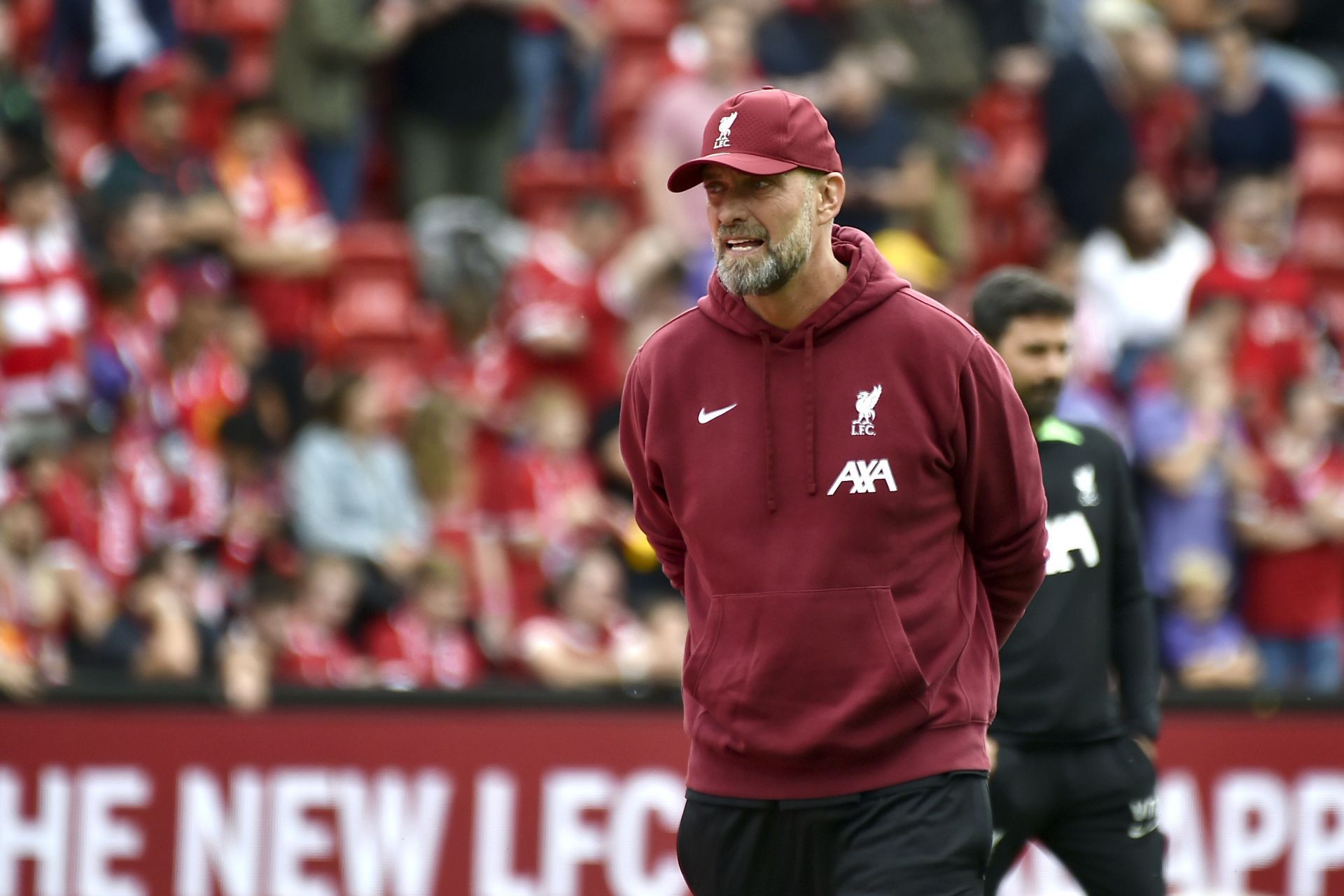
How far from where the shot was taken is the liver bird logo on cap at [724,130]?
452cm

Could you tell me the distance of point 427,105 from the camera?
41.9 feet

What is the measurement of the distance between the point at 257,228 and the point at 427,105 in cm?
157

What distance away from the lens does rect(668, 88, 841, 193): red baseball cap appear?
448 cm

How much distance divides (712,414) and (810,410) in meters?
0.23

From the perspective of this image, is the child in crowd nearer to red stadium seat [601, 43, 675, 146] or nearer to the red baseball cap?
red stadium seat [601, 43, 675, 146]

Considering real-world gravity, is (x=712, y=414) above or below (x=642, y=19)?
below

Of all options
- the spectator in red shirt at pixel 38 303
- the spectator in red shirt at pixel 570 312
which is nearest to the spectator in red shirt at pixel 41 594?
the spectator in red shirt at pixel 38 303

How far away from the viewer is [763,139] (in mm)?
4496

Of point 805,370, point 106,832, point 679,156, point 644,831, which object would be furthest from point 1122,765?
point 679,156

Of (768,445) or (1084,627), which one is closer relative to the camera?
(768,445)

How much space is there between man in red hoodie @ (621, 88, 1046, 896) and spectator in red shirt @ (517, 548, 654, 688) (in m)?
4.97

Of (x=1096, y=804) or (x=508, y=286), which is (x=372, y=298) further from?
(x=1096, y=804)

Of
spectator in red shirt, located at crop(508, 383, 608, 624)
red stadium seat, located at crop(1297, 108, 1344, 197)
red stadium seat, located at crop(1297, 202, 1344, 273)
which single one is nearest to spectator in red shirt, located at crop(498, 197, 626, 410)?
spectator in red shirt, located at crop(508, 383, 608, 624)

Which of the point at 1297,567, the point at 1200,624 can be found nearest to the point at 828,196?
the point at 1200,624
